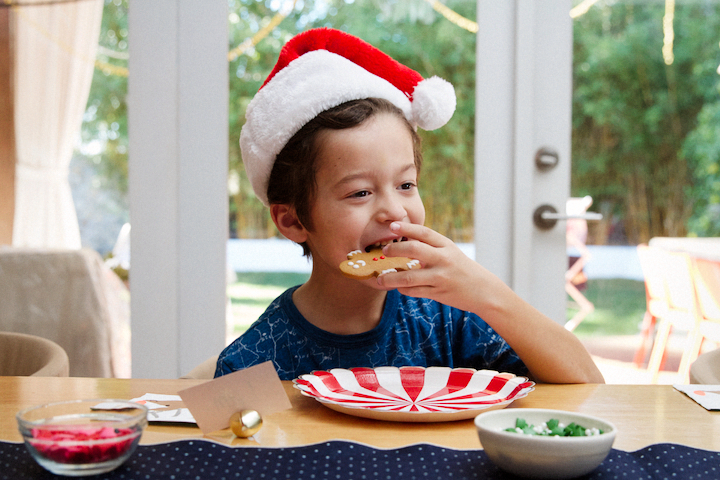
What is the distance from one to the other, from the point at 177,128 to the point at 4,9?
83 cm

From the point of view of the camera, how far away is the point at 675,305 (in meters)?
2.16

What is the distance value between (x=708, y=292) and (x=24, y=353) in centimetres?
209

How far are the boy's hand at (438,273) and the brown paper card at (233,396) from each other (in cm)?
27

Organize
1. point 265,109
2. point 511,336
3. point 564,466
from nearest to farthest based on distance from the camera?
point 564,466 < point 511,336 < point 265,109

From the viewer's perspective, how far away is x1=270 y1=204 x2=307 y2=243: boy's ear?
1.26 meters

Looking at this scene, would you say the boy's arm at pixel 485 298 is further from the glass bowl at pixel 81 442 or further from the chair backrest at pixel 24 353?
the chair backrest at pixel 24 353

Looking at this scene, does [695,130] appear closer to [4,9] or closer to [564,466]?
[564,466]

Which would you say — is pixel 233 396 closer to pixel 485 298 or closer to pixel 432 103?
pixel 485 298

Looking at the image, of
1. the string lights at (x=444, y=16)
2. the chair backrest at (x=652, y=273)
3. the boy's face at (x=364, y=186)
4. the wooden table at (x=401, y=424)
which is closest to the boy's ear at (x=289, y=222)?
the boy's face at (x=364, y=186)

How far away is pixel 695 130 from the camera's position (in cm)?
224

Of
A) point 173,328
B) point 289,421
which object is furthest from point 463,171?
Result: point 289,421

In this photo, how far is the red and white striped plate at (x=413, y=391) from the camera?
2.48ft

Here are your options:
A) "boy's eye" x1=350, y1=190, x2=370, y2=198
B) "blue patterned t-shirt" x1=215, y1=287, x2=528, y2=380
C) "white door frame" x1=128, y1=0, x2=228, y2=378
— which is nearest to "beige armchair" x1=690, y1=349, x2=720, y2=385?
"blue patterned t-shirt" x1=215, y1=287, x2=528, y2=380

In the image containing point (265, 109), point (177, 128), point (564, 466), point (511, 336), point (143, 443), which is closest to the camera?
point (564, 466)
